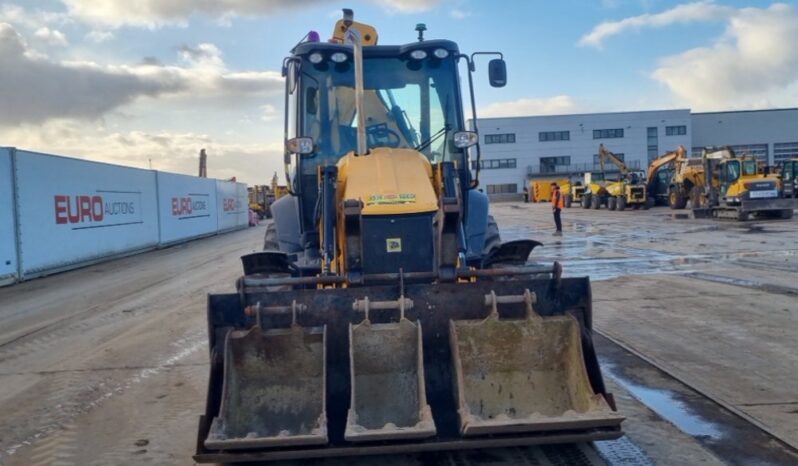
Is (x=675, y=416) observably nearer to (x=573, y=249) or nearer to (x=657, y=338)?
(x=657, y=338)

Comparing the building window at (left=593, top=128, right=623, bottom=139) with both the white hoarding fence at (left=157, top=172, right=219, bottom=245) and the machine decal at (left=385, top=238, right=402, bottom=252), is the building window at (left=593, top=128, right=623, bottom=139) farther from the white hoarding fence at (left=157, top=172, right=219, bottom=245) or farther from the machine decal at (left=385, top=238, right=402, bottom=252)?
the machine decal at (left=385, top=238, right=402, bottom=252)

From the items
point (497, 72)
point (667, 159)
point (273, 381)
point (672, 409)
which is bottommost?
point (672, 409)

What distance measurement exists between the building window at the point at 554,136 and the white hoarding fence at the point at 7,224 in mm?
70603

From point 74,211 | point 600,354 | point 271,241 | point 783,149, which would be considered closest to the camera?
point 600,354

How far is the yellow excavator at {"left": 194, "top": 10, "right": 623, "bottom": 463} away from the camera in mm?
4031

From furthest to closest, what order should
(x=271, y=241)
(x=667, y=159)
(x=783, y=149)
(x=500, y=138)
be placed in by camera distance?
(x=500, y=138) < (x=783, y=149) < (x=667, y=159) < (x=271, y=241)

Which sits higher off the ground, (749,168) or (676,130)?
(676,130)

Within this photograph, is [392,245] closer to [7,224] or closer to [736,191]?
[7,224]

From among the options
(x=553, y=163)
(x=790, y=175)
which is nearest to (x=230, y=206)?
(x=790, y=175)

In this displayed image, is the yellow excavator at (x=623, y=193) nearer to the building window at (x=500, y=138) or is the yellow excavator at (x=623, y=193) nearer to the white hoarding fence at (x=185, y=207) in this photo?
the white hoarding fence at (x=185, y=207)

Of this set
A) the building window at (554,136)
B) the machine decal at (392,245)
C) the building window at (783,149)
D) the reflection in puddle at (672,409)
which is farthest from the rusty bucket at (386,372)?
the building window at (783,149)

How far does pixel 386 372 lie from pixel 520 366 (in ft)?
2.91

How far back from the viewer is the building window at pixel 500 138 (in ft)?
263

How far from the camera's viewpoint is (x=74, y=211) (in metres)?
17.6
